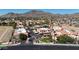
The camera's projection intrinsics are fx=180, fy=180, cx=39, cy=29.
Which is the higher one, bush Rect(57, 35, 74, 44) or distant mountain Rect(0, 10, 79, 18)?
distant mountain Rect(0, 10, 79, 18)

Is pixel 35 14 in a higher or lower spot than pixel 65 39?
higher

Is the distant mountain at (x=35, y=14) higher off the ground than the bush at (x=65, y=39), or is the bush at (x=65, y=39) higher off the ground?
the distant mountain at (x=35, y=14)
